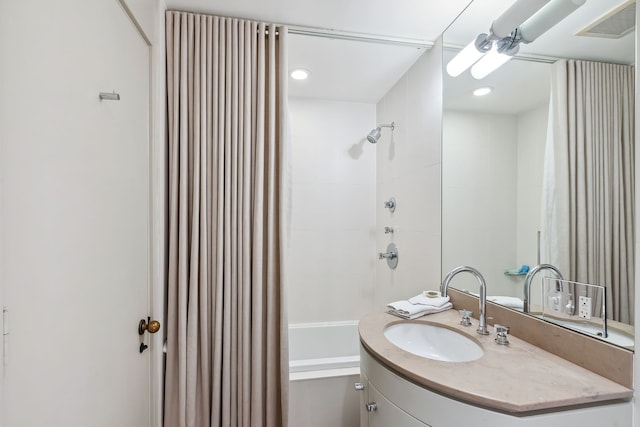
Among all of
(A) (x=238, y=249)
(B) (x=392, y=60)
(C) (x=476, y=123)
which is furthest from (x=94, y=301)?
(B) (x=392, y=60)

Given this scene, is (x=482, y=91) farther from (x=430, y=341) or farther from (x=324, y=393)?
(x=324, y=393)

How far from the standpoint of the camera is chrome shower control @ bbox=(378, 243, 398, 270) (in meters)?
2.33

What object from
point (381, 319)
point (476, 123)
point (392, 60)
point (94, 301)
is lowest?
point (381, 319)

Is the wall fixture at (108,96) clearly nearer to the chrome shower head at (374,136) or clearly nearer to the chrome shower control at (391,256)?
the chrome shower head at (374,136)

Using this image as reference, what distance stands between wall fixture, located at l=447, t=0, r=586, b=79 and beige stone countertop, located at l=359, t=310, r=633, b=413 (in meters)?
1.19

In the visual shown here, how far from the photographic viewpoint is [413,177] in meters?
2.07

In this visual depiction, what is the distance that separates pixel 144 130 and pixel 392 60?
154cm

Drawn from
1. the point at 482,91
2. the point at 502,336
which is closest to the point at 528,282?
the point at 502,336

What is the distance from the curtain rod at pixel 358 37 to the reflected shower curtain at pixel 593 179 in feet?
2.86

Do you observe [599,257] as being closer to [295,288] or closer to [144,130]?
[144,130]

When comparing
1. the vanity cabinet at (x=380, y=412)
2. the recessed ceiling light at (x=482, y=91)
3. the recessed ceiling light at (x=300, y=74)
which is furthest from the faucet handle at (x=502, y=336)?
the recessed ceiling light at (x=300, y=74)

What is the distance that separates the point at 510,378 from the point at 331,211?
1920 millimetres

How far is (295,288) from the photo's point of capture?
260cm

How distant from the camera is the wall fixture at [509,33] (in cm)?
110
